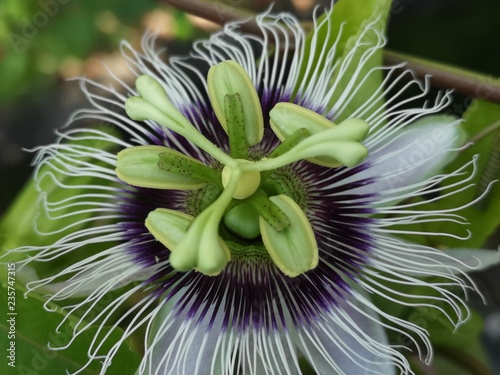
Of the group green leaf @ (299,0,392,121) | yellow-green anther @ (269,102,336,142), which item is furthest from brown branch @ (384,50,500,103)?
yellow-green anther @ (269,102,336,142)

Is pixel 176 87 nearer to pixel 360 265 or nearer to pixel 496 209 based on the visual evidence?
pixel 360 265

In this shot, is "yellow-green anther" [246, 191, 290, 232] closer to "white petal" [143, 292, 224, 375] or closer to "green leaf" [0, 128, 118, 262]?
"white petal" [143, 292, 224, 375]

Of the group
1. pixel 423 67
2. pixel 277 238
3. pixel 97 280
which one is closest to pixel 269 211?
pixel 277 238

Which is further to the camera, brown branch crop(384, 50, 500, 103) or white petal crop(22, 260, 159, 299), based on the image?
brown branch crop(384, 50, 500, 103)

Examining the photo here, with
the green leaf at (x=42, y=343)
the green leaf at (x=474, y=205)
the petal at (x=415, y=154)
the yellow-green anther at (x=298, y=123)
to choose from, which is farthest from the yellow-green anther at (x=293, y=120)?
the green leaf at (x=42, y=343)

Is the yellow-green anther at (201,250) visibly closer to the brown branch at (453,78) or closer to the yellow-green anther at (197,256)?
the yellow-green anther at (197,256)

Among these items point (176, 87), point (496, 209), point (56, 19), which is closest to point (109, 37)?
point (56, 19)
